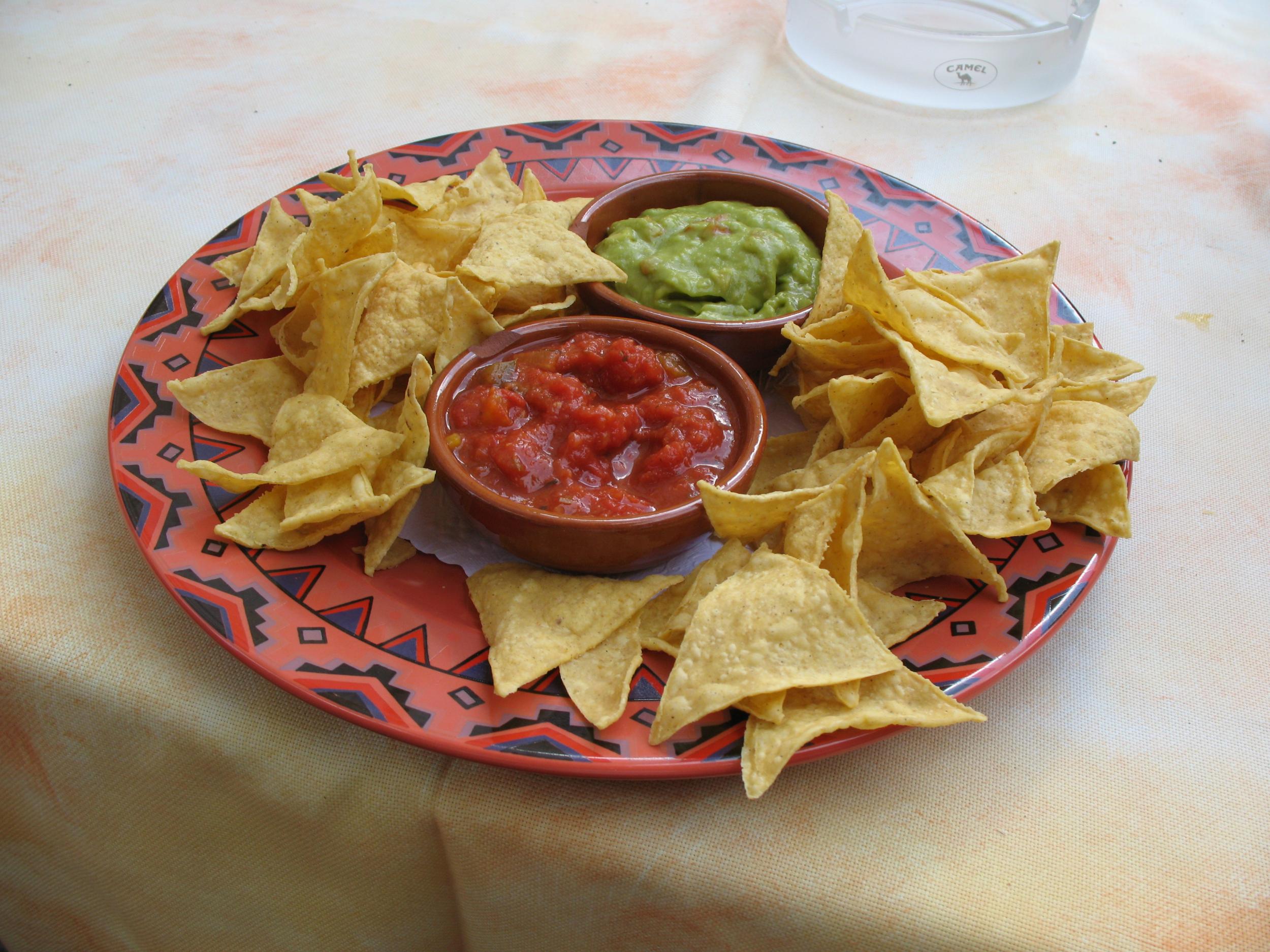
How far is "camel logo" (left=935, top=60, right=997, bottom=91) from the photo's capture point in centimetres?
315

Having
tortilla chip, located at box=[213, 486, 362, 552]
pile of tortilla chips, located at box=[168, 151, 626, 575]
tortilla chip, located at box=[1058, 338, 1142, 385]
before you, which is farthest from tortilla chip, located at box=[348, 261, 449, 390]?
tortilla chip, located at box=[1058, 338, 1142, 385]

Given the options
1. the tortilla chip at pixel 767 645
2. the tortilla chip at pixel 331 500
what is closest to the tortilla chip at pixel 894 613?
the tortilla chip at pixel 767 645

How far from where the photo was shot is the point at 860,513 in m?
1.51

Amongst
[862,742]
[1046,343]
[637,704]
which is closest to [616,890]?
[637,704]

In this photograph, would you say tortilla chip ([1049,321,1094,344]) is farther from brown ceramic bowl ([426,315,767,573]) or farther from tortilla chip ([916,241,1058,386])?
brown ceramic bowl ([426,315,767,573])

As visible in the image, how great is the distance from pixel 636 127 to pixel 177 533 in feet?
5.69

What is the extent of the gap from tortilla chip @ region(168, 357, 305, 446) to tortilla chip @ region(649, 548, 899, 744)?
0.93 meters

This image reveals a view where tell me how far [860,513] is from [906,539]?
15 centimetres

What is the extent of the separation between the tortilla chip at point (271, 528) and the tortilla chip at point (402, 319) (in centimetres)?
34

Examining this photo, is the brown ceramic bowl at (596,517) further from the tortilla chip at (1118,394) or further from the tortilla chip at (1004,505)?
the tortilla chip at (1118,394)

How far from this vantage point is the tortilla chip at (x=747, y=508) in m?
1.55

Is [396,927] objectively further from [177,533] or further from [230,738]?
[177,533]

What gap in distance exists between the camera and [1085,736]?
1495 millimetres

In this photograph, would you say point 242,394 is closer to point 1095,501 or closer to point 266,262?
point 266,262
